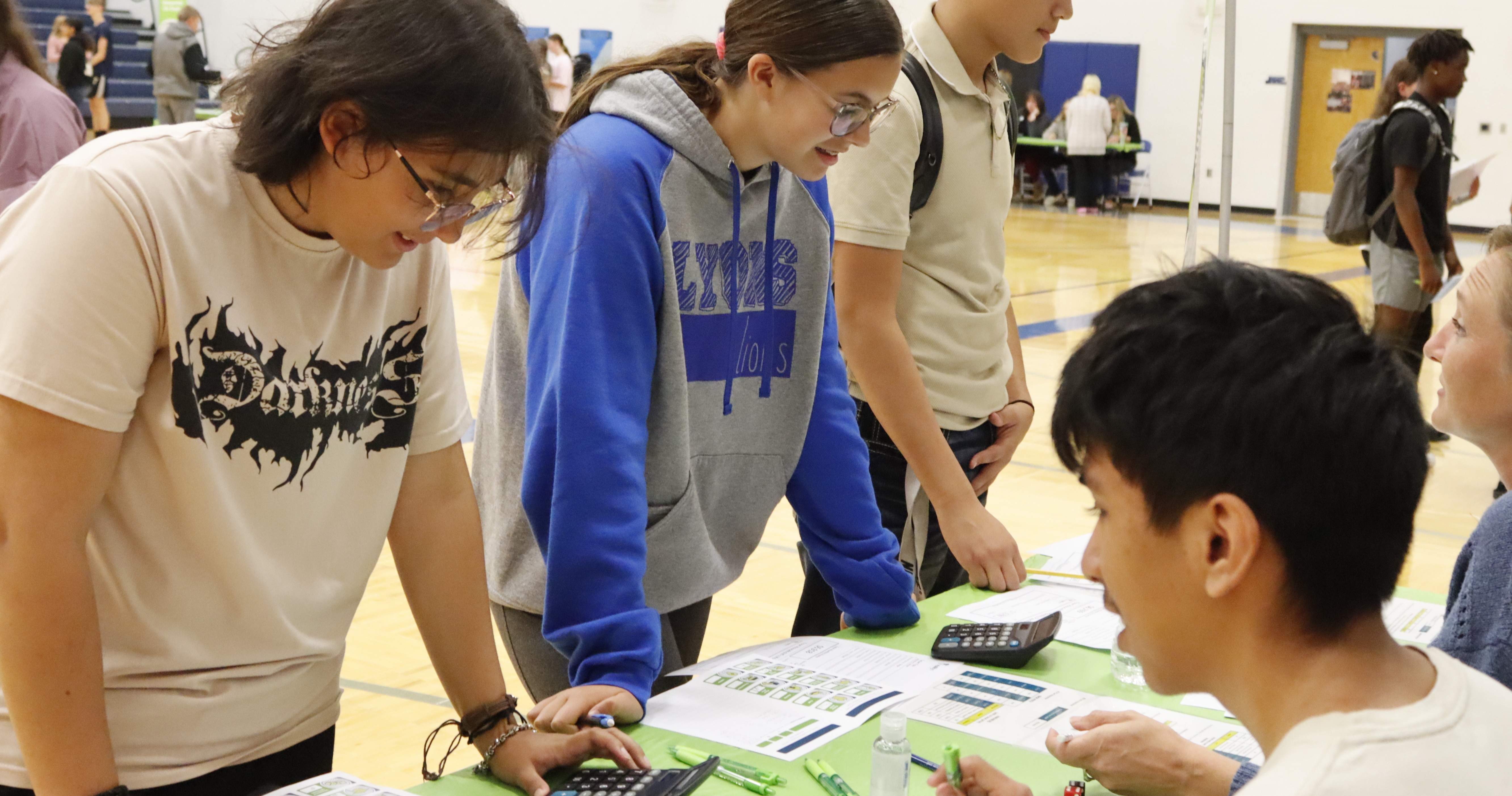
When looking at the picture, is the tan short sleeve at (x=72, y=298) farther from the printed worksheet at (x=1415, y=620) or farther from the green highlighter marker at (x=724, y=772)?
the printed worksheet at (x=1415, y=620)

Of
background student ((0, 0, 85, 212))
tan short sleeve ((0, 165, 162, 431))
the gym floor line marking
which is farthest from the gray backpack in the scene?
tan short sleeve ((0, 165, 162, 431))

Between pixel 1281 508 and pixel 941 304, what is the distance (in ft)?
4.15

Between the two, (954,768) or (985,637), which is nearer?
(954,768)

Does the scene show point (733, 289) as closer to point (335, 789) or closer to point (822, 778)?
point (822, 778)

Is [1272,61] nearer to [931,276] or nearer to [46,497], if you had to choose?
[931,276]

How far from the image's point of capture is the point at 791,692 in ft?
5.18

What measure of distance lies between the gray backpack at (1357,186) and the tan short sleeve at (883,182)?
11.9 feet

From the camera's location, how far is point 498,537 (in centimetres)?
165

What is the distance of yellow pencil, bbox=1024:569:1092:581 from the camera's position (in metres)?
2.12

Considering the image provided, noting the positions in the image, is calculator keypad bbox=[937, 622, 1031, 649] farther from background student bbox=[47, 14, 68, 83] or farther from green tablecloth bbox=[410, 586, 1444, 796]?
background student bbox=[47, 14, 68, 83]

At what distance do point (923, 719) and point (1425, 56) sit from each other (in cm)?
437

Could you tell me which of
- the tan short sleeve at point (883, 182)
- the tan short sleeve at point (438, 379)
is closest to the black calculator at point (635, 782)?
the tan short sleeve at point (438, 379)

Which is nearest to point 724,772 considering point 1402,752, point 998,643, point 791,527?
point 998,643

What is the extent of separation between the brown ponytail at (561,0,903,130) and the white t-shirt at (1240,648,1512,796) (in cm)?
99
